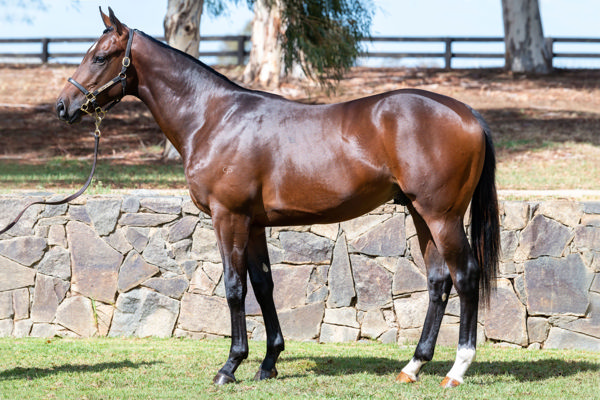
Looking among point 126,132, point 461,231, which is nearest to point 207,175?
point 461,231

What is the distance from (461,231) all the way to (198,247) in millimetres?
3028

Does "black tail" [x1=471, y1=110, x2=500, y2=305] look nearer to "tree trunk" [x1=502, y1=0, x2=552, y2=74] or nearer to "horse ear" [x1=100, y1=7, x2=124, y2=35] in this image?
"horse ear" [x1=100, y1=7, x2=124, y2=35]

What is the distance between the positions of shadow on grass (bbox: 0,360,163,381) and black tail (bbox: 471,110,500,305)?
2.59m

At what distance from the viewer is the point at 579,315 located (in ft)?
21.5

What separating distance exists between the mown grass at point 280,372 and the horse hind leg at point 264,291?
16 centimetres

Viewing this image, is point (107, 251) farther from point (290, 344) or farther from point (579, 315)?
point (579, 315)

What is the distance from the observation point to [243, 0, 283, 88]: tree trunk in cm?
1853

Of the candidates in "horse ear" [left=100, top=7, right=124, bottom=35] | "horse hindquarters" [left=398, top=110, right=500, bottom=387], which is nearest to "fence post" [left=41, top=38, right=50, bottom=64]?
"horse ear" [left=100, top=7, right=124, bottom=35]

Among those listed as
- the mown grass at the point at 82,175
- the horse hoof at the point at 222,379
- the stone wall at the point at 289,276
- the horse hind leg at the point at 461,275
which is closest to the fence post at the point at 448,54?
the mown grass at the point at 82,175

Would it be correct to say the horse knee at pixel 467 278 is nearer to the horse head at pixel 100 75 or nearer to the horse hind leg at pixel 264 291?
the horse hind leg at pixel 264 291

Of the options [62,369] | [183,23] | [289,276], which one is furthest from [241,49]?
[62,369]

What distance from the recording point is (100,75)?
510 cm

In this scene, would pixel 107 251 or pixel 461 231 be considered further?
pixel 107 251

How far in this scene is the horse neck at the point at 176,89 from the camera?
5.18 metres
